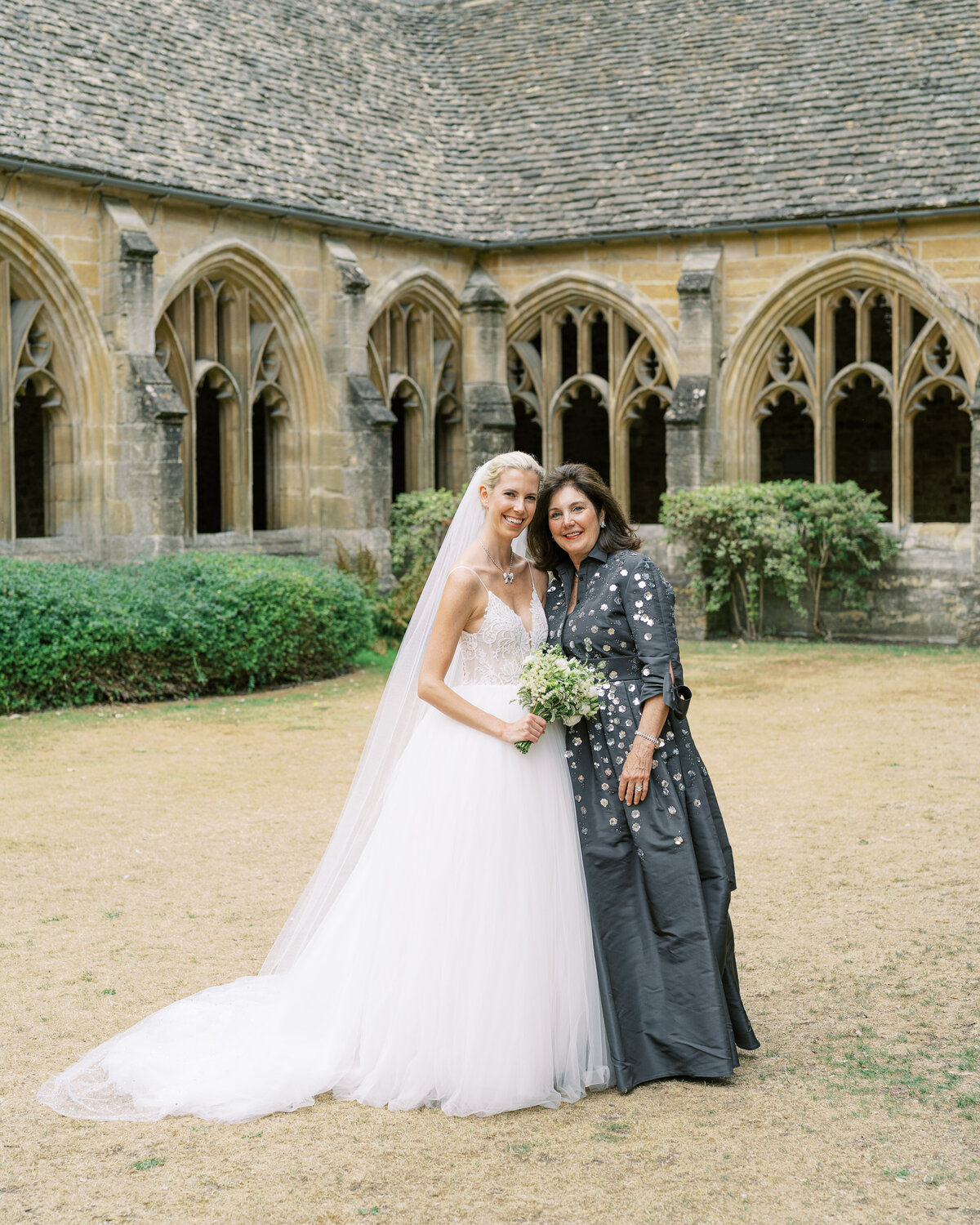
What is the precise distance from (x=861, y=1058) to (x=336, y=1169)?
65.8 inches

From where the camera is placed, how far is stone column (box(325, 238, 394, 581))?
15164 millimetres

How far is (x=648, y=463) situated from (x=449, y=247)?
731 cm

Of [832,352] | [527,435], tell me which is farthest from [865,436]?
[832,352]

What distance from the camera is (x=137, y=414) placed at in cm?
1301

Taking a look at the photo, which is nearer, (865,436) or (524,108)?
(524,108)

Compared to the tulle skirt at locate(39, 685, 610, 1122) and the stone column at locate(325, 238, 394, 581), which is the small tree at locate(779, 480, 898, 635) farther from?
the tulle skirt at locate(39, 685, 610, 1122)

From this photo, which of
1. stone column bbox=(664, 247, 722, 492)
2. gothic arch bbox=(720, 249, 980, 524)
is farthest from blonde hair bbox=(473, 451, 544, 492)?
gothic arch bbox=(720, 249, 980, 524)

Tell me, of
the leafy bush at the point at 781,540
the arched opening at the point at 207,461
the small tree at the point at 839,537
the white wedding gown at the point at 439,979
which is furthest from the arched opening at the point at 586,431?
the white wedding gown at the point at 439,979

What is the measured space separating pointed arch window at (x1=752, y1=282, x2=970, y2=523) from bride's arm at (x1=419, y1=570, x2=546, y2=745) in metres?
11.5

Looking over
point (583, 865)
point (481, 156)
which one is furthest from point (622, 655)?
point (481, 156)

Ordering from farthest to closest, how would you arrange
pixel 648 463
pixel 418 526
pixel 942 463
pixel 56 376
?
pixel 648 463 → pixel 942 463 → pixel 418 526 → pixel 56 376

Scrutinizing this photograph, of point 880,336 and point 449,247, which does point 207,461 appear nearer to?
point 449,247

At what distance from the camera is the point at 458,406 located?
17188 mm

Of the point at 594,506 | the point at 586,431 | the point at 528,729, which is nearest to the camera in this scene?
the point at 528,729
